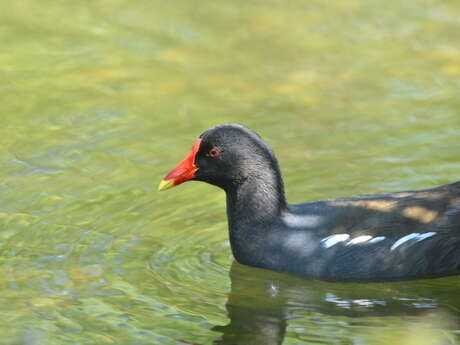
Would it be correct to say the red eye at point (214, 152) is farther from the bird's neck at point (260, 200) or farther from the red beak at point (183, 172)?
the bird's neck at point (260, 200)

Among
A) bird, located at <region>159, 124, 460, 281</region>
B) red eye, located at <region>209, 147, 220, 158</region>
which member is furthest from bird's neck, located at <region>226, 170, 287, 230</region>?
red eye, located at <region>209, 147, 220, 158</region>

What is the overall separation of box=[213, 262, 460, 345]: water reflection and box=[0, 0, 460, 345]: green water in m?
0.02

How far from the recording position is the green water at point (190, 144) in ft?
20.8

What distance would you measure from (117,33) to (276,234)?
18.2 ft

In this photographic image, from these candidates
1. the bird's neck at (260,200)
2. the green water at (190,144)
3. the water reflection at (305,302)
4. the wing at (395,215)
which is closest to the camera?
the water reflection at (305,302)

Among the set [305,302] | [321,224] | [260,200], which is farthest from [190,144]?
[305,302]

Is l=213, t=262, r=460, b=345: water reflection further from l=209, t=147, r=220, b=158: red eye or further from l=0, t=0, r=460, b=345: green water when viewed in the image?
l=209, t=147, r=220, b=158: red eye

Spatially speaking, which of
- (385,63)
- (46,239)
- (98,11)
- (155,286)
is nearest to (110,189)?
(46,239)

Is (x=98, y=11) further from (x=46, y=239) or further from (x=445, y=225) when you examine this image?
(x=445, y=225)

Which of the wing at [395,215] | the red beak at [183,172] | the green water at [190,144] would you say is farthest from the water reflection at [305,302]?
the red beak at [183,172]

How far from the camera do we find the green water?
20.8ft

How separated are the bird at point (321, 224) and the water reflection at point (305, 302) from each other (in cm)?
10

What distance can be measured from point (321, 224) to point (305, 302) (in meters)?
0.61

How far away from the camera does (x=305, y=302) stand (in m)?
6.56
